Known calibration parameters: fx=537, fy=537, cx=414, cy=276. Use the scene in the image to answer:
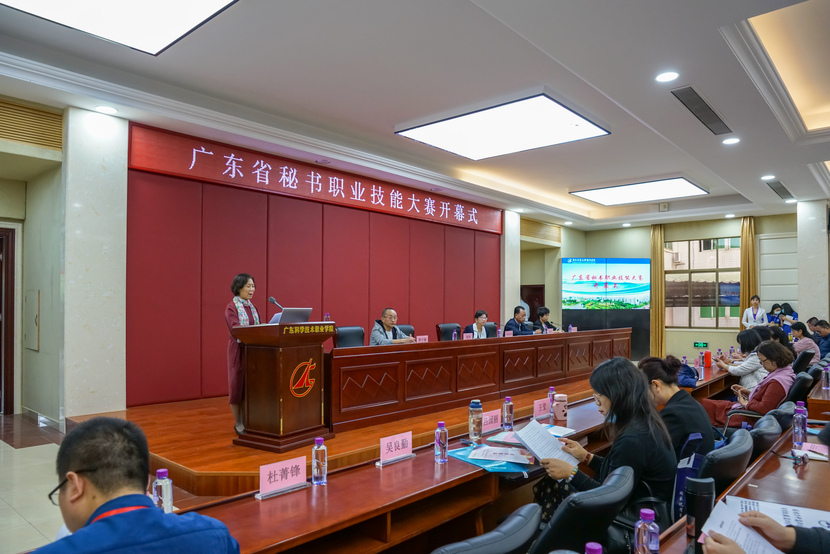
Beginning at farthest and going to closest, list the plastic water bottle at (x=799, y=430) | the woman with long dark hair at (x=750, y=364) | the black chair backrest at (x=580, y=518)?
the woman with long dark hair at (x=750, y=364) → the plastic water bottle at (x=799, y=430) → the black chair backrest at (x=580, y=518)

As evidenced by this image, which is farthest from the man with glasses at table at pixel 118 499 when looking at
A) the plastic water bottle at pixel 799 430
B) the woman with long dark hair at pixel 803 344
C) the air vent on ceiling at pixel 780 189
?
the air vent on ceiling at pixel 780 189

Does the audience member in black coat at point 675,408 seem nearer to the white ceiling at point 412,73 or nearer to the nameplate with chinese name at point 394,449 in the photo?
the nameplate with chinese name at point 394,449

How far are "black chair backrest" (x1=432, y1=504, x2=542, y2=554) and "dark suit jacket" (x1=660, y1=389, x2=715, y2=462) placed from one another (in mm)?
1396

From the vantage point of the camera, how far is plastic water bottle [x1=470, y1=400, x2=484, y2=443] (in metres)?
2.90

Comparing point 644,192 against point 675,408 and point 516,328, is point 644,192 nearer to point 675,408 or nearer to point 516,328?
point 516,328

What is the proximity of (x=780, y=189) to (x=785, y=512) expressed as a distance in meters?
7.97

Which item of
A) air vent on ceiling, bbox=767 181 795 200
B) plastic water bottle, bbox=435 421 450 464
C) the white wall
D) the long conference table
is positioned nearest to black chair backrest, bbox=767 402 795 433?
plastic water bottle, bbox=435 421 450 464

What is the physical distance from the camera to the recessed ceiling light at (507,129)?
16.9 feet

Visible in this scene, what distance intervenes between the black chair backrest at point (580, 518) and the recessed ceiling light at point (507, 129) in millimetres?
3885

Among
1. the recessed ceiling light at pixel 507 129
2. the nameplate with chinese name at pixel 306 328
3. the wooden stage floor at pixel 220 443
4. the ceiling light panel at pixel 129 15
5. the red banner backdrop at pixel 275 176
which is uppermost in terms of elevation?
the ceiling light panel at pixel 129 15

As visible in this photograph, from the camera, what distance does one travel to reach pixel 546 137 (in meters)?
5.99

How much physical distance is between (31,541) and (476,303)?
717 centimetres

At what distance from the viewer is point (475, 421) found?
294 centimetres

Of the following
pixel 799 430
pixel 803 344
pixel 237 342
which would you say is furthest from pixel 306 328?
pixel 803 344
